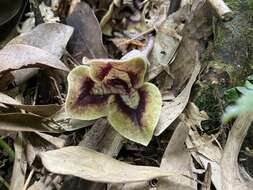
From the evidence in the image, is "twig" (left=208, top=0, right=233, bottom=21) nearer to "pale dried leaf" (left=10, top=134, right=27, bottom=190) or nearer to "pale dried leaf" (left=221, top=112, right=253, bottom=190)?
"pale dried leaf" (left=221, top=112, right=253, bottom=190)

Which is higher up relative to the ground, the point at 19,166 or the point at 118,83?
the point at 118,83

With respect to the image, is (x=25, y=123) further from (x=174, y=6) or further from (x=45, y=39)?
(x=174, y=6)

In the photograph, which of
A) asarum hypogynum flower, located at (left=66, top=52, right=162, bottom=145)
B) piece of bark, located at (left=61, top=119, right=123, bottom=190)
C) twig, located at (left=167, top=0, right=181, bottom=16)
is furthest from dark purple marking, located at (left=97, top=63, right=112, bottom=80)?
twig, located at (left=167, top=0, right=181, bottom=16)

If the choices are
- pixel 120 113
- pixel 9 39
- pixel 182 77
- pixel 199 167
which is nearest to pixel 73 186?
pixel 120 113

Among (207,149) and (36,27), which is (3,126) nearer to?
(36,27)

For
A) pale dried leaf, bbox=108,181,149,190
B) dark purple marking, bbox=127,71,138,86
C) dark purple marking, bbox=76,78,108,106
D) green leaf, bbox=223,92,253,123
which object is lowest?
pale dried leaf, bbox=108,181,149,190

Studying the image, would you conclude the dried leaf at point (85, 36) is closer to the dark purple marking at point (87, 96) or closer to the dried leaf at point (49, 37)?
the dried leaf at point (49, 37)

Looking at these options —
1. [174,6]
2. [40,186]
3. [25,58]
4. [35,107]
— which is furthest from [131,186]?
[174,6]
